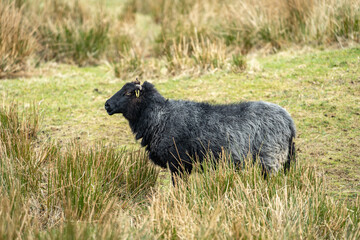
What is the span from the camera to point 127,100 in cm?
585

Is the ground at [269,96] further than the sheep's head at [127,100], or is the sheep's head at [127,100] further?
the ground at [269,96]

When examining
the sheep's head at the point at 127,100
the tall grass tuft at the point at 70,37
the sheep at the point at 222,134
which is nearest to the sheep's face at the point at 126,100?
the sheep's head at the point at 127,100

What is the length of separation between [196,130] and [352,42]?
644 centimetres

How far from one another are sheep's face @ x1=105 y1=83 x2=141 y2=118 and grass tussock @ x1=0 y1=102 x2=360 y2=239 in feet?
2.34

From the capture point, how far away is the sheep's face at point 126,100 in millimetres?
5828

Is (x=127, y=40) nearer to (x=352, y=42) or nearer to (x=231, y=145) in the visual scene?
→ (x=352, y=42)

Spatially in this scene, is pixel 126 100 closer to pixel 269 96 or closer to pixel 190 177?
pixel 190 177

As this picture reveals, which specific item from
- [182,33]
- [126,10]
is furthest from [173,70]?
[126,10]

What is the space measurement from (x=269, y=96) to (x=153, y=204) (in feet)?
15.7

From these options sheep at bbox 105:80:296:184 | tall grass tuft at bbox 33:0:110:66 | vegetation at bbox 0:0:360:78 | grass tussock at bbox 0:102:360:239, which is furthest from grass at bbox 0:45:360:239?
tall grass tuft at bbox 33:0:110:66

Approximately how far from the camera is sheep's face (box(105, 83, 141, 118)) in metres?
5.83

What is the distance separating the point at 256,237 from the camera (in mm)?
3766

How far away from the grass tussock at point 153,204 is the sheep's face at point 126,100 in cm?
71

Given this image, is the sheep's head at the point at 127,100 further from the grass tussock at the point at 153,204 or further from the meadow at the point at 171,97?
the grass tussock at the point at 153,204
